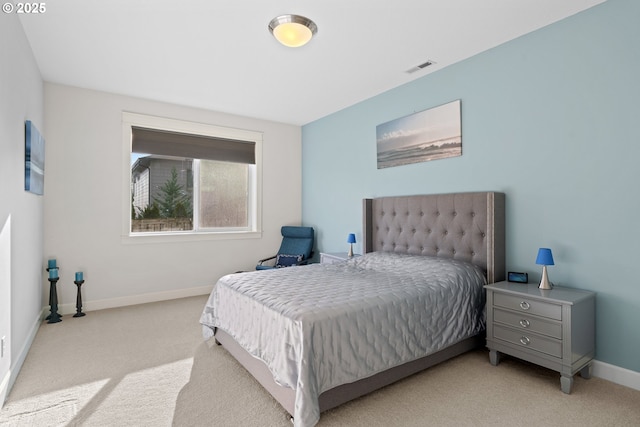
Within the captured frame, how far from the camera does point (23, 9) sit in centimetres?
245

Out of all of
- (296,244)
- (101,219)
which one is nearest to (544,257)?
(296,244)

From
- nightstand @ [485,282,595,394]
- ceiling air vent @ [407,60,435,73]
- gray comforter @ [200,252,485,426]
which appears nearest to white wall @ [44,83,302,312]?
gray comforter @ [200,252,485,426]

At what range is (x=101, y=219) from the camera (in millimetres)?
4117

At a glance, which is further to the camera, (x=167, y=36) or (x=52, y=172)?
(x=52, y=172)

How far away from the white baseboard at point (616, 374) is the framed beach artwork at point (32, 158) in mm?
4568

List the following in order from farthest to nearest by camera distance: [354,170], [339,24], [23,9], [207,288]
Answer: [207,288] < [354,170] < [339,24] < [23,9]

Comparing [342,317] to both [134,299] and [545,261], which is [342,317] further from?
[134,299]

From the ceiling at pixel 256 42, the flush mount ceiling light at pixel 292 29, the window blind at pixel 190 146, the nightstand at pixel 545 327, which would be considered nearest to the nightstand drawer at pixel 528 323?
the nightstand at pixel 545 327

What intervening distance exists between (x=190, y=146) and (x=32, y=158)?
2.07 m

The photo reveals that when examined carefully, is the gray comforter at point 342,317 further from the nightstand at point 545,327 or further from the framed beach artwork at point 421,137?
the framed beach artwork at point 421,137

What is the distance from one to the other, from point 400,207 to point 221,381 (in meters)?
2.44

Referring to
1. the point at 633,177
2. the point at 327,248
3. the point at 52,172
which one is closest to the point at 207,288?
the point at 327,248

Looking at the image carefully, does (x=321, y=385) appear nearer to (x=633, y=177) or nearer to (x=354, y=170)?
(x=633, y=177)

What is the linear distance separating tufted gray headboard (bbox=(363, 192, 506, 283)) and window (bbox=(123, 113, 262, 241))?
2148 millimetres
